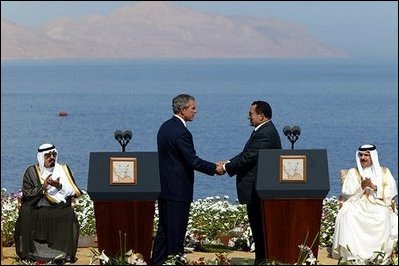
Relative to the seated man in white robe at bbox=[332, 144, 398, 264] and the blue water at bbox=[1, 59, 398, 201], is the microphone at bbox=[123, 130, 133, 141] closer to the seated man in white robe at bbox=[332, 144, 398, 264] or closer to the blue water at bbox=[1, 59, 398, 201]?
the seated man in white robe at bbox=[332, 144, 398, 264]

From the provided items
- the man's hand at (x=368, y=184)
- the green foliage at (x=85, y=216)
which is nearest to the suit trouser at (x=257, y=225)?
the man's hand at (x=368, y=184)

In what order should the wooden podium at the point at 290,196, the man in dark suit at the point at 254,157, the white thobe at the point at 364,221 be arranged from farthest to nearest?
the white thobe at the point at 364,221 → the man in dark suit at the point at 254,157 → the wooden podium at the point at 290,196

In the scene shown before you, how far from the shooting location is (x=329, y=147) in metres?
55.8

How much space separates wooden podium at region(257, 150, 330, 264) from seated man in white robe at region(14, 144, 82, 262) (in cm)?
224

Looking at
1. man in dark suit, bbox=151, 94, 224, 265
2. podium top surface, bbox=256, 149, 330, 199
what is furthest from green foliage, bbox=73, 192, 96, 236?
podium top surface, bbox=256, 149, 330, 199

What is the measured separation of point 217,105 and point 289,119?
18242 mm

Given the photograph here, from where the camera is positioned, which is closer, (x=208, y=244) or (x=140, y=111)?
(x=208, y=244)

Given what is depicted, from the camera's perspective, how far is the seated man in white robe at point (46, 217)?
14.2 metres

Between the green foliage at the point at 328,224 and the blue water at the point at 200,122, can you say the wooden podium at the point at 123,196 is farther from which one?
the blue water at the point at 200,122

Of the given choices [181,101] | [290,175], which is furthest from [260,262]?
[181,101]

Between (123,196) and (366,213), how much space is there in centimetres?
284

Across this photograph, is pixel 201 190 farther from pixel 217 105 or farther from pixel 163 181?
pixel 217 105

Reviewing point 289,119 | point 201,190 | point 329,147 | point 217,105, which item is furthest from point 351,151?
point 217,105

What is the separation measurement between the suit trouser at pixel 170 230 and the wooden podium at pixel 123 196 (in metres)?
0.14
